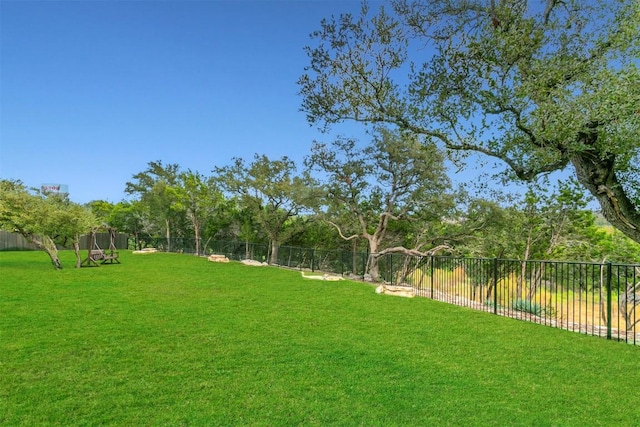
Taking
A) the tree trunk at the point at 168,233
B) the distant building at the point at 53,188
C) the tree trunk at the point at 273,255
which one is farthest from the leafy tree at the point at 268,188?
the distant building at the point at 53,188

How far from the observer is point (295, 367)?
14.9ft

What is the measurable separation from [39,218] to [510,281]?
19611 mm

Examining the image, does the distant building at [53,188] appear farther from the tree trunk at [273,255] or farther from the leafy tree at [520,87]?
the leafy tree at [520,87]

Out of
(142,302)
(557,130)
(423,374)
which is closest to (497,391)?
(423,374)

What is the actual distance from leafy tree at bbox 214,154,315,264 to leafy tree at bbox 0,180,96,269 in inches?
441

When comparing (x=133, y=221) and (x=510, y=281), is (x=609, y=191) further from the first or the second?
(x=133, y=221)

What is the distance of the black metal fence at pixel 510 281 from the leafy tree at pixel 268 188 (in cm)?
202

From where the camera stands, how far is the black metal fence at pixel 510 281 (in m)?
8.06

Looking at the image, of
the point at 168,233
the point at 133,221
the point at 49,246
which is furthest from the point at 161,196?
the point at 49,246

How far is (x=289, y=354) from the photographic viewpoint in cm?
505

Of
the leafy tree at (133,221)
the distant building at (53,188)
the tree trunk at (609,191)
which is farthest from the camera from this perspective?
the distant building at (53,188)

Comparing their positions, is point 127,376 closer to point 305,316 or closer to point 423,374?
point 423,374

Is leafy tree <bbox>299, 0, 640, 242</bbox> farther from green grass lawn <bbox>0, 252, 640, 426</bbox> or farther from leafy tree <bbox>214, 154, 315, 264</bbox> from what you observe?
leafy tree <bbox>214, 154, 315, 264</bbox>

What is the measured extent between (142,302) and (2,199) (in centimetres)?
1112
